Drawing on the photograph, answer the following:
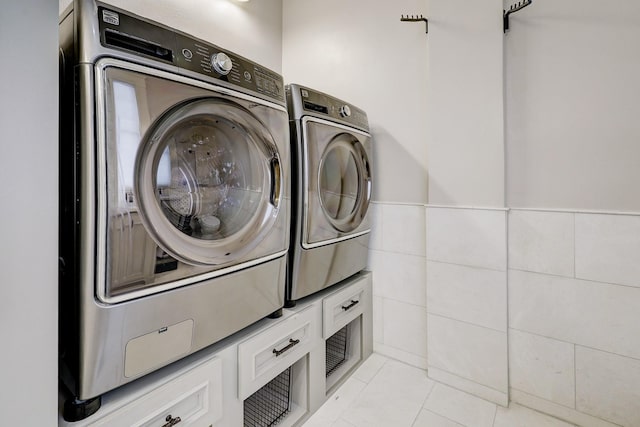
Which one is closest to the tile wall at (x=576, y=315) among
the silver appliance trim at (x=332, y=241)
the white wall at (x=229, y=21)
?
the silver appliance trim at (x=332, y=241)

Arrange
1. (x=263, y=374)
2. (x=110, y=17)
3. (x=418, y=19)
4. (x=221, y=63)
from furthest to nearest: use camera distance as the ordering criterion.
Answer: (x=418, y=19) → (x=263, y=374) → (x=221, y=63) → (x=110, y=17)

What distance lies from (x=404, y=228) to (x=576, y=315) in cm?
89

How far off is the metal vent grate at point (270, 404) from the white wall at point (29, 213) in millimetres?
906

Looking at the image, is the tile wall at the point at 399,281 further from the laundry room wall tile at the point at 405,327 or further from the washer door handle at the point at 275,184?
the washer door handle at the point at 275,184

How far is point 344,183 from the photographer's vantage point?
1686 mm

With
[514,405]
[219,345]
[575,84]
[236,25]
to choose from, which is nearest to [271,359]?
[219,345]

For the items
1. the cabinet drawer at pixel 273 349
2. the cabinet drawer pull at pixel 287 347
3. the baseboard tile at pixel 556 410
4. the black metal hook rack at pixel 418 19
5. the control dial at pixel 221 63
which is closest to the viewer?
the control dial at pixel 221 63

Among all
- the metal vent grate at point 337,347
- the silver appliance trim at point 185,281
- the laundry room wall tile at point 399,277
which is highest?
the silver appliance trim at point 185,281

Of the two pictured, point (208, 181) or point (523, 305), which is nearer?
point (208, 181)

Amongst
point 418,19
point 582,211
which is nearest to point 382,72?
point 418,19

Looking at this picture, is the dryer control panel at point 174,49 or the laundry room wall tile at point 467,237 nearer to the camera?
the dryer control panel at point 174,49

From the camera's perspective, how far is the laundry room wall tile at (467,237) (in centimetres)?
148

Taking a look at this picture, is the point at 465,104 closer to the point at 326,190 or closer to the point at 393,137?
the point at 393,137

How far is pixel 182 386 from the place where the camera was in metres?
0.87
